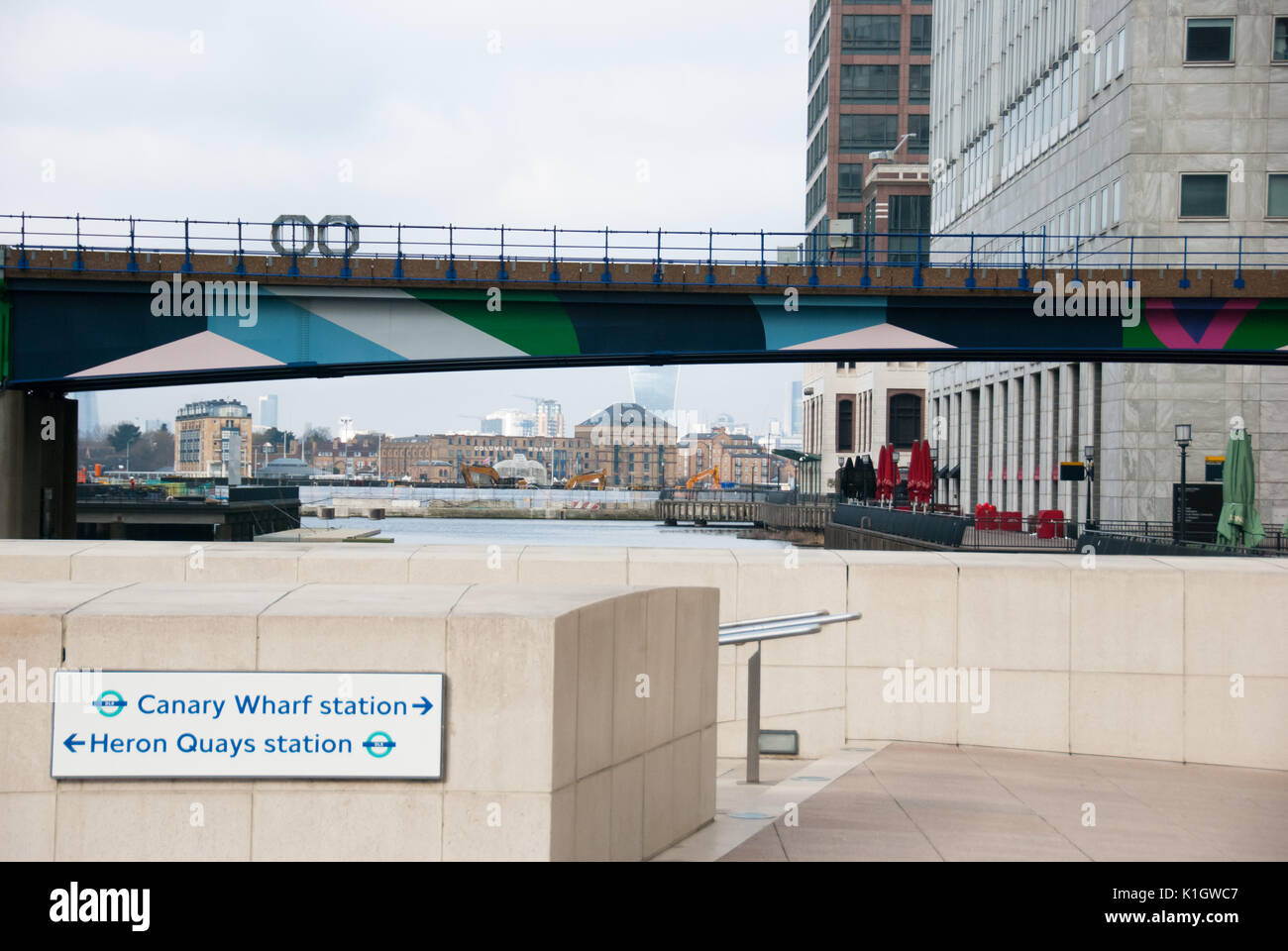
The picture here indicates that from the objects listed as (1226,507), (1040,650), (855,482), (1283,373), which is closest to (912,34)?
(855,482)

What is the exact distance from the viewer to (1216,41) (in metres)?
45.9

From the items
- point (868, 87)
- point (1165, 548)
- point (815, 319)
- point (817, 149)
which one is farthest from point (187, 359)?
point (817, 149)

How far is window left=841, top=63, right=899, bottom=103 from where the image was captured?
393ft

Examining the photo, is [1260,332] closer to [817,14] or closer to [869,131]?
[869,131]

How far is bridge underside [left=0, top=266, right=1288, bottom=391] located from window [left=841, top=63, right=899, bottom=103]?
9554 cm

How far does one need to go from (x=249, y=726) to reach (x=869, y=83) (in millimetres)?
120032

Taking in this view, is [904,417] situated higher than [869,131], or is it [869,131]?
[869,131]

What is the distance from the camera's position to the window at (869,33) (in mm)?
119812

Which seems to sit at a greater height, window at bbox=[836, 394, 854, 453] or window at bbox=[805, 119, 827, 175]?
window at bbox=[805, 119, 827, 175]

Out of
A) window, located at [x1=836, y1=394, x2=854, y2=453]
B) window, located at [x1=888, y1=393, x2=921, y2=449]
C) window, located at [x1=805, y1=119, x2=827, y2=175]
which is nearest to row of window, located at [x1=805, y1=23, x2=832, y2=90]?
window, located at [x1=805, y1=119, x2=827, y2=175]

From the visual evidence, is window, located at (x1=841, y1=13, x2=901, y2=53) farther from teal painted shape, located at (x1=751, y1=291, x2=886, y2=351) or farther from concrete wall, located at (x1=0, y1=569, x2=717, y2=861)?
concrete wall, located at (x1=0, y1=569, x2=717, y2=861)

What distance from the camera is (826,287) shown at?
28.8 metres

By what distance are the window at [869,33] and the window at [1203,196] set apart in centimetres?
7774

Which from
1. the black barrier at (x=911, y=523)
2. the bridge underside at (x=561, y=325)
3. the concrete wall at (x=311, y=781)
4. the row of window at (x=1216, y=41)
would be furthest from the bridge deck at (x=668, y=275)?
the concrete wall at (x=311, y=781)
